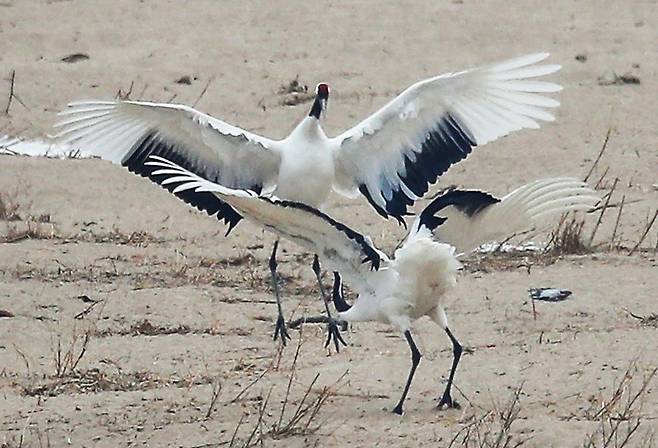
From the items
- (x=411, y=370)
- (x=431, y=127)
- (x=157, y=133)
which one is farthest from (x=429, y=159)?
(x=411, y=370)

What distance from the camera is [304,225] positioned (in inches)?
215

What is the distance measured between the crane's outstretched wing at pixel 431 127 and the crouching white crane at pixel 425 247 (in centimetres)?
100

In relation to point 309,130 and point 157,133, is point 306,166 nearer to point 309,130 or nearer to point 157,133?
point 309,130

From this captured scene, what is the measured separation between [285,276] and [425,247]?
2.31 metres

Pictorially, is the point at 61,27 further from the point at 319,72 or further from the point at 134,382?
the point at 134,382

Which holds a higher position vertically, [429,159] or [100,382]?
[429,159]

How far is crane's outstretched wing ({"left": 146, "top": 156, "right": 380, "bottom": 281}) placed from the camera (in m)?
5.19

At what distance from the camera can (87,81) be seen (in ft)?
41.0

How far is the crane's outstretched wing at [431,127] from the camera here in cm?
690

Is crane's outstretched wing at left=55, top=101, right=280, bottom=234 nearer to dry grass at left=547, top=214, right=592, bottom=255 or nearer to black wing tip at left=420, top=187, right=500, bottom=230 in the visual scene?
black wing tip at left=420, top=187, right=500, bottom=230

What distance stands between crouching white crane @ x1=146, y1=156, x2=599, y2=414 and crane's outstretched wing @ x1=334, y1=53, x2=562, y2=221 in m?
1.00

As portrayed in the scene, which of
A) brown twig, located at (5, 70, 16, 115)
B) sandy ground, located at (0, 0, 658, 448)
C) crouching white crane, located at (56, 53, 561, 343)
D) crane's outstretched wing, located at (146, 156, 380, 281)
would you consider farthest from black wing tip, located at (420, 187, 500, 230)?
brown twig, located at (5, 70, 16, 115)

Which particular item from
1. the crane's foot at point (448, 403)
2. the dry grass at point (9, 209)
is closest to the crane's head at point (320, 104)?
the crane's foot at point (448, 403)

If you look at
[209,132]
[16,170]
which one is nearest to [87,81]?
[16,170]
